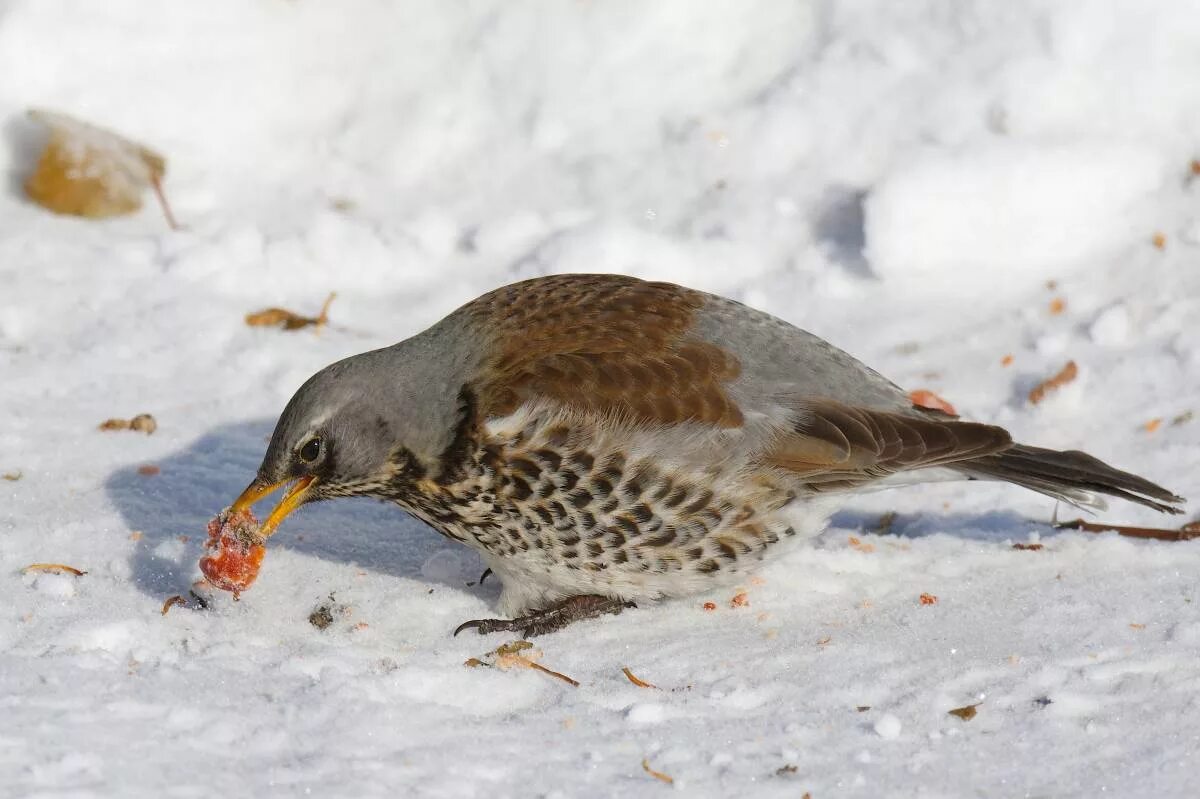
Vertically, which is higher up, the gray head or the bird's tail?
the bird's tail

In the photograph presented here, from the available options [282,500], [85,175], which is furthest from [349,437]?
[85,175]

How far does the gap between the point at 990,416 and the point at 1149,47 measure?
2.17 m

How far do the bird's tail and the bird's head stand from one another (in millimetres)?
1726

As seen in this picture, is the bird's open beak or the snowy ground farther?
the bird's open beak

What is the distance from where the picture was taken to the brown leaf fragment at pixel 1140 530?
4.87 meters

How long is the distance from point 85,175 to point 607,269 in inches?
104

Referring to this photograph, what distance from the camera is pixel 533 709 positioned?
401 centimetres

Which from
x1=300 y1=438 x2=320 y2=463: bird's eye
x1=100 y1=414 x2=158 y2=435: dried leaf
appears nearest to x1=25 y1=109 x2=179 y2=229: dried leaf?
x1=100 y1=414 x2=158 y2=435: dried leaf

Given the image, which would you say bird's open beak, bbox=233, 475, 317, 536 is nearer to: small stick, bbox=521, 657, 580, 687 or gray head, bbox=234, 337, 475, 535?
gray head, bbox=234, 337, 475, 535

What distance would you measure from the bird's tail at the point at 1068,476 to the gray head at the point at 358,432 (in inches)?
66.0

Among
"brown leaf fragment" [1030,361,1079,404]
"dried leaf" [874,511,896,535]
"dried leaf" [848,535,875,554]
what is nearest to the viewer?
"dried leaf" [848,535,875,554]

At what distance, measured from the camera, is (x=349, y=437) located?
4570 millimetres

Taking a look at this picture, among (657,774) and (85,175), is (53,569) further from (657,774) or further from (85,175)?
(85,175)

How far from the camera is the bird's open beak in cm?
453
